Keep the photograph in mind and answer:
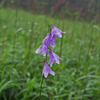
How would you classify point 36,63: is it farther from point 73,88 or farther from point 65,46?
point 65,46

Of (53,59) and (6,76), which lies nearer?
(53,59)

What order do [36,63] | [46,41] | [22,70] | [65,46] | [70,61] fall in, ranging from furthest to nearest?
[65,46]
[70,61]
[36,63]
[22,70]
[46,41]

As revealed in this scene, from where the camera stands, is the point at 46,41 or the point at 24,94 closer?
the point at 46,41

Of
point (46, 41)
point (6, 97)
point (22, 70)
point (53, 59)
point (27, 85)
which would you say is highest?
point (46, 41)

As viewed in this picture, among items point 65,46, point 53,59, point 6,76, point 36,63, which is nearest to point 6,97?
point 6,76

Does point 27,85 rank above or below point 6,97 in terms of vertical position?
above

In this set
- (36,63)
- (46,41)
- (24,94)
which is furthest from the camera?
(36,63)

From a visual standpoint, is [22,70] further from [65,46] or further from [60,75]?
[65,46]

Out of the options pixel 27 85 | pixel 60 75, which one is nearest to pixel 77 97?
pixel 60 75

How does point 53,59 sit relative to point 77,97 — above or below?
above
